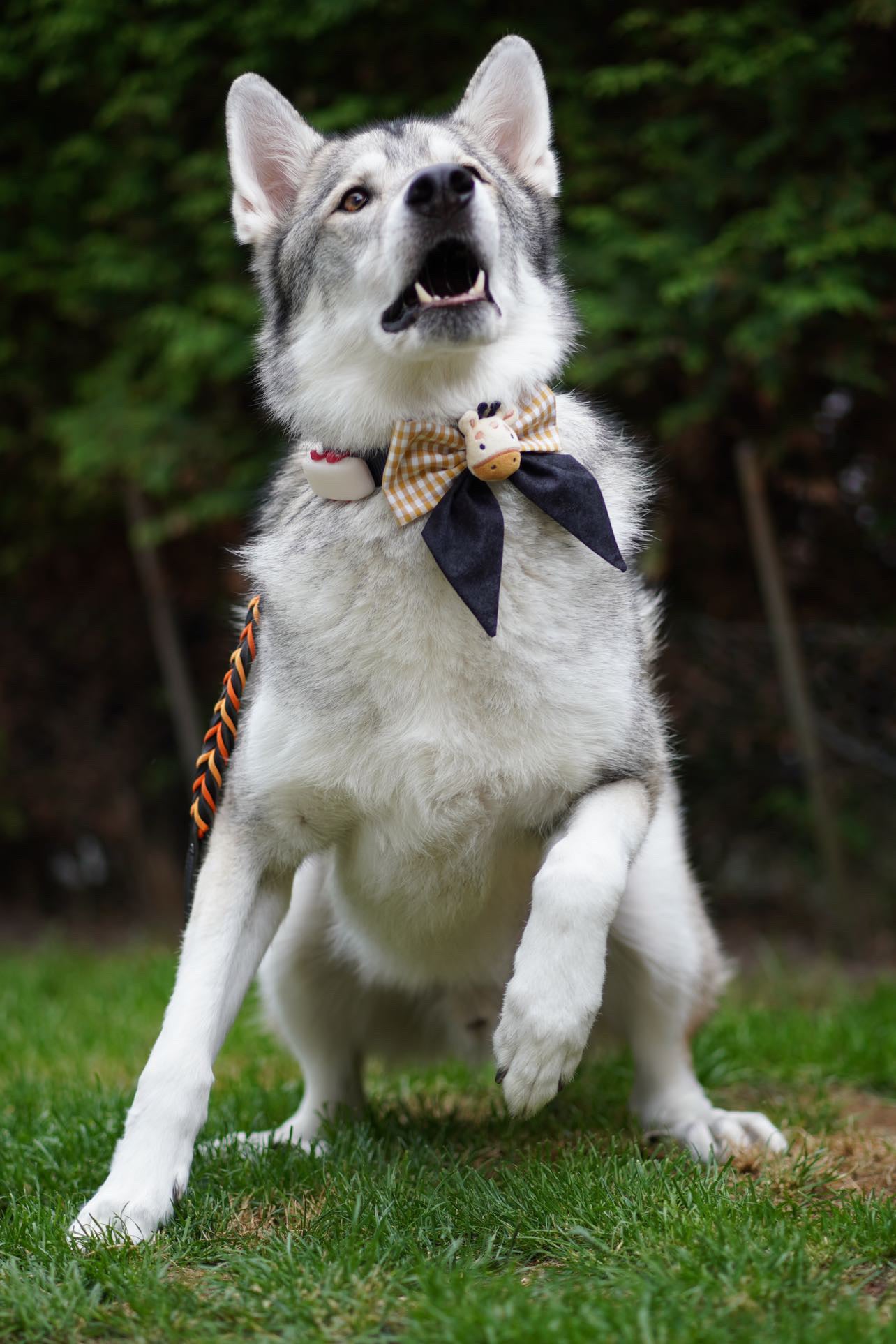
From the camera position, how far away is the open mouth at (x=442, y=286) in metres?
2.43

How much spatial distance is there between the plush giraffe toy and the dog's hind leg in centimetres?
87

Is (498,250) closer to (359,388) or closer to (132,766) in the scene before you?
(359,388)

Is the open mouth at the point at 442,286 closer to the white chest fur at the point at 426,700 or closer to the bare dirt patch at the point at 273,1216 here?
the white chest fur at the point at 426,700

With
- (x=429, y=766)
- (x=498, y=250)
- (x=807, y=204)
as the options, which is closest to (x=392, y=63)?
(x=807, y=204)

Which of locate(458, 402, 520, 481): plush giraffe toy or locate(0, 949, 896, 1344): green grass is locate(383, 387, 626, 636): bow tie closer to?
locate(458, 402, 520, 481): plush giraffe toy

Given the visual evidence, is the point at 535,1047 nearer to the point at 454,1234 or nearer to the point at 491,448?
the point at 454,1234

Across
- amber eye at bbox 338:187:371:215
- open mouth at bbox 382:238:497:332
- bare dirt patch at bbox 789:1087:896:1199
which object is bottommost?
bare dirt patch at bbox 789:1087:896:1199

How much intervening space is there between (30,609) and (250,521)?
4.11m

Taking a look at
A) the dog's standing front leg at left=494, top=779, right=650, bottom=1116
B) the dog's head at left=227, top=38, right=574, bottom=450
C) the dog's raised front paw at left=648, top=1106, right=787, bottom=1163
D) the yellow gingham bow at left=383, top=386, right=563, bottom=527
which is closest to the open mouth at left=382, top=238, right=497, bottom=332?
the dog's head at left=227, top=38, right=574, bottom=450

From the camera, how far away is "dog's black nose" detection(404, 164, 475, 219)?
2346mm

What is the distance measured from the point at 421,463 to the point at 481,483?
0.40 ft

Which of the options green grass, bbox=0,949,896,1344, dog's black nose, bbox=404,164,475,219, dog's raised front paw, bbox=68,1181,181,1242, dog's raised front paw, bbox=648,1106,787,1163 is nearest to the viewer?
green grass, bbox=0,949,896,1344

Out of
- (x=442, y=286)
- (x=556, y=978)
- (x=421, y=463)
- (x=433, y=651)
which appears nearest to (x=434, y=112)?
(x=442, y=286)

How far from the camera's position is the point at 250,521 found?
9.93 feet
